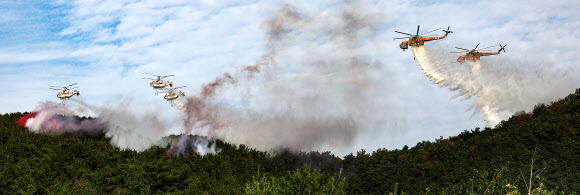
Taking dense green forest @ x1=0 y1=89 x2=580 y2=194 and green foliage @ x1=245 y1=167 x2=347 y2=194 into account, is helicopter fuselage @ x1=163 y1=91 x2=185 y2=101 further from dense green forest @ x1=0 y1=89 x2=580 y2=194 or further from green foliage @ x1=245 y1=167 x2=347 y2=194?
green foliage @ x1=245 y1=167 x2=347 y2=194

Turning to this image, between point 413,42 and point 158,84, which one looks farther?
point 158,84

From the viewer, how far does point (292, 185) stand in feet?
58.4

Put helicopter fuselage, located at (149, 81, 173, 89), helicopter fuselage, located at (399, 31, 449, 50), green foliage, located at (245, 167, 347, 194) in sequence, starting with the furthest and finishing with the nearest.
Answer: helicopter fuselage, located at (149, 81, 173, 89) < helicopter fuselage, located at (399, 31, 449, 50) < green foliage, located at (245, 167, 347, 194)

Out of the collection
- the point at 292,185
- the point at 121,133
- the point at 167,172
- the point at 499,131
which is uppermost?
the point at 121,133

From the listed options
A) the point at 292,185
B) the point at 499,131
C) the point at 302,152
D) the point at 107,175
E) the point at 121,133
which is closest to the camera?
the point at 292,185

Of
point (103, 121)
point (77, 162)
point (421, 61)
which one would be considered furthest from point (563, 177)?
point (103, 121)

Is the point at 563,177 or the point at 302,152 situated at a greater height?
the point at 302,152

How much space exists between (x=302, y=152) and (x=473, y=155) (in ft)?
184

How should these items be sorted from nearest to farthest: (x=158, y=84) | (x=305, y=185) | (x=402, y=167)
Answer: (x=305, y=185)
(x=402, y=167)
(x=158, y=84)

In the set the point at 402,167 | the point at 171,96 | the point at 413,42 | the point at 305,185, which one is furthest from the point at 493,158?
the point at 171,96

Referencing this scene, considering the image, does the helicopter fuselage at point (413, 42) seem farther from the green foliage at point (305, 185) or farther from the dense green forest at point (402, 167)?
the green foliage at point (305, 185)

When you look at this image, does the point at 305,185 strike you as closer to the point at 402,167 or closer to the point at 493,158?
the point at 493,158

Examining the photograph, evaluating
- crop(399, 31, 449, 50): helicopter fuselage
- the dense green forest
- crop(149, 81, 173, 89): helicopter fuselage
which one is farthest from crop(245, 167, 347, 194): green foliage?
crop(149, 81, 173, 89): helicopter fuselage

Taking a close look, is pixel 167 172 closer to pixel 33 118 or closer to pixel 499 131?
pixel 499 131
